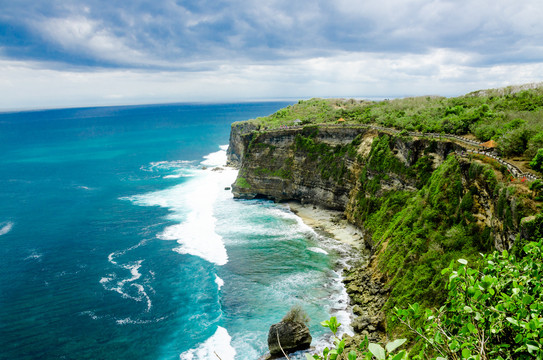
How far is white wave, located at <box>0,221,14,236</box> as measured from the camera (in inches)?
2835

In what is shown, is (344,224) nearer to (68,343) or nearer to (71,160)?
(68,343)

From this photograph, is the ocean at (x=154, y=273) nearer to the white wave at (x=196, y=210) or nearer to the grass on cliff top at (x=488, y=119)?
the white wave at (x=196, y=210)

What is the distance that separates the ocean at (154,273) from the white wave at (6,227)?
0.69ft

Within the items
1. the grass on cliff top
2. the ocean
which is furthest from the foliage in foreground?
the grass on cliff top

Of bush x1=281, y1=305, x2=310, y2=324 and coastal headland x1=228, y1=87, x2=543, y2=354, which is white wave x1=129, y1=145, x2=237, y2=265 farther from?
bush x1=281, y1=305, x2=310, y2=324

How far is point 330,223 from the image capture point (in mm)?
73938

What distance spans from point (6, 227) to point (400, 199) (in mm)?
82033

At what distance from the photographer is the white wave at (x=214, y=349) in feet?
126

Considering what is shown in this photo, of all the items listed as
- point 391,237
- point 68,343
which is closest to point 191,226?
point 68,343

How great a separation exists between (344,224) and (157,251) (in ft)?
124

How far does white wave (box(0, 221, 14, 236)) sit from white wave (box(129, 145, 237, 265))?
88.7 ft

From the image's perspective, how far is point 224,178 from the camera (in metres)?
117

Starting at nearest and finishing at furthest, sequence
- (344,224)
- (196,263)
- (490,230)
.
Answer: (490,230) < (196,263) < (344,224)

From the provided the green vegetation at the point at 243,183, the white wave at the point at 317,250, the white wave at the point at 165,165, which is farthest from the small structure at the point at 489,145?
the white wave at the point at 165,165
